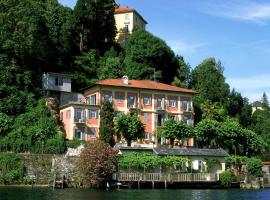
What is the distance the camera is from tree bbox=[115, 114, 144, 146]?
7619 centimetres

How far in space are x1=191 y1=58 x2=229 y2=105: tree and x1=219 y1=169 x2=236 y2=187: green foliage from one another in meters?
30.6

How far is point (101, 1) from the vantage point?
352 ft

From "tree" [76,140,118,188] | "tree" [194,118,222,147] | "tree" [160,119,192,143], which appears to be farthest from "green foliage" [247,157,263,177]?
"tree" [76,140,118,188]

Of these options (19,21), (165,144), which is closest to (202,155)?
(165,144)

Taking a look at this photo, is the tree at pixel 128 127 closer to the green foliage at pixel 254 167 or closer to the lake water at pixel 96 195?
the green foliage at pixel 254 167

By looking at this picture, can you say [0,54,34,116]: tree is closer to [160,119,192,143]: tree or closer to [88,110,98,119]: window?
[88,110,98,119]: window

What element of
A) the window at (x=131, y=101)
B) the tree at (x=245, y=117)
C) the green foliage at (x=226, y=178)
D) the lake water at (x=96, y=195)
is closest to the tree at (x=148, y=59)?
the window at (x=131, y=101)

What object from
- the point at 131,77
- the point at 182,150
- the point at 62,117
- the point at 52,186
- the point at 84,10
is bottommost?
the point at 52,186

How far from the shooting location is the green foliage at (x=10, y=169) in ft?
207

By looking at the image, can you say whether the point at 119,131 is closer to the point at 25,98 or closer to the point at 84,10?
the point at 25,98

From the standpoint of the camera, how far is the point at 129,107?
84.4m

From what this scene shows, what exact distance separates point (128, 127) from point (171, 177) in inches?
461

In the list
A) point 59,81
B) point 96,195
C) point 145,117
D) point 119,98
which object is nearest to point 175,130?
point 145,117

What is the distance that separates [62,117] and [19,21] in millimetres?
17494
